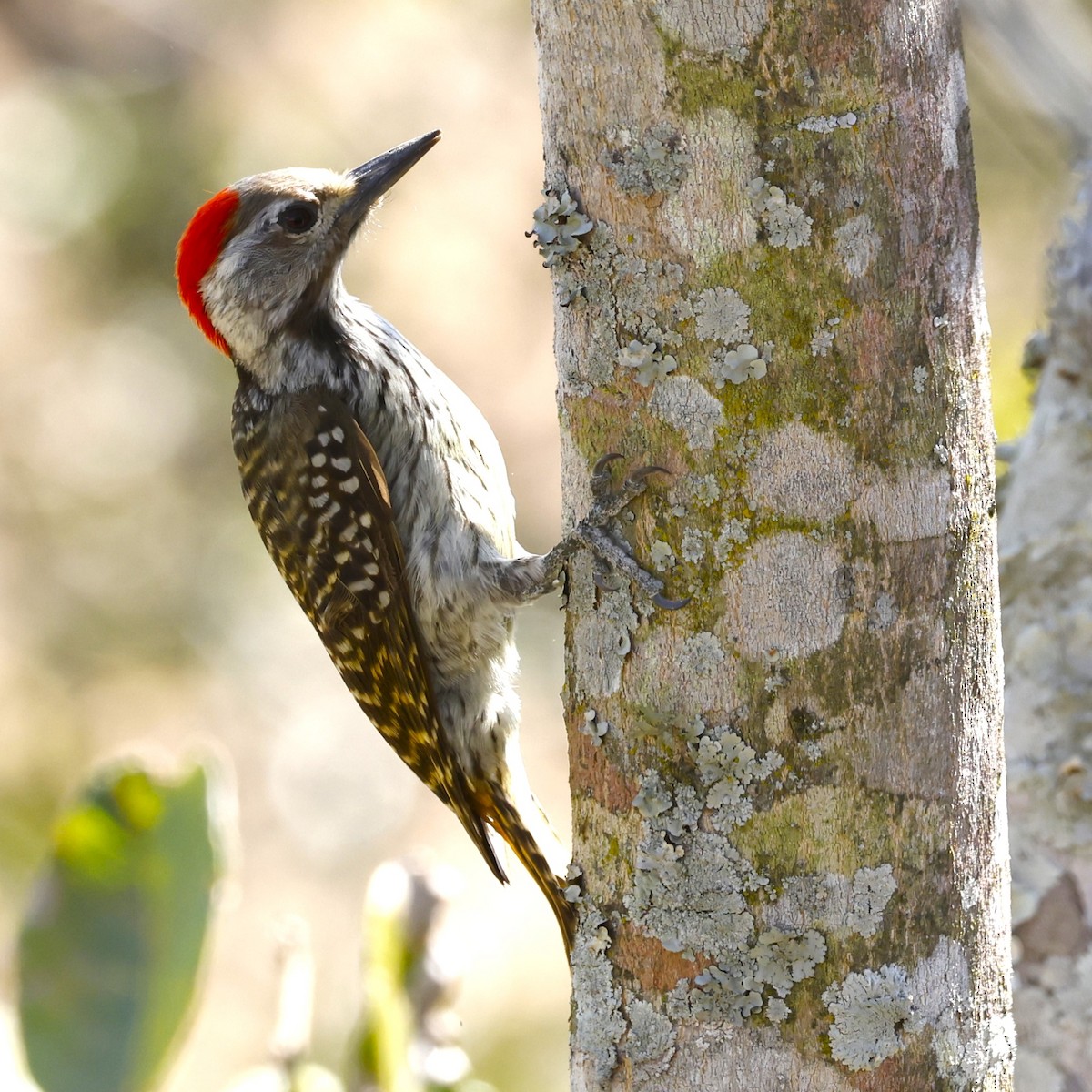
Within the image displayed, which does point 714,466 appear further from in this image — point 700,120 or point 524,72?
point 524,72

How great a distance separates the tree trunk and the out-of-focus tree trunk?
0.78 meters

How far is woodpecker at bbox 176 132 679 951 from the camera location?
9.01ft

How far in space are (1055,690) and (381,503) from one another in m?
1.35

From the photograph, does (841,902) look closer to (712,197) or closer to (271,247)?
(712,197)

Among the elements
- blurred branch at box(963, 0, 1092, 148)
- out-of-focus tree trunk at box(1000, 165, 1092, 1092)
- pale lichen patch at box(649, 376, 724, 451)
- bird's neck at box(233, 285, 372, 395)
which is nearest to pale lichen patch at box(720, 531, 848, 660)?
pale lichen patch at box(649, 376, 724, 451)

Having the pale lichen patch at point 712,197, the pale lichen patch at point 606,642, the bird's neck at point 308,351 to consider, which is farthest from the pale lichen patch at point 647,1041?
the bird's neck at point 308,351

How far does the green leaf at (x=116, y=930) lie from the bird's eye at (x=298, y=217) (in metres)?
1.25

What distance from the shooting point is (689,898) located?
67.4 inches

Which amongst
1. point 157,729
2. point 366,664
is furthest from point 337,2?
point 366,664

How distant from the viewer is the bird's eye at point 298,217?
302 centimetres

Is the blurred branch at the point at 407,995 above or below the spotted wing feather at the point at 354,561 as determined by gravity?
below

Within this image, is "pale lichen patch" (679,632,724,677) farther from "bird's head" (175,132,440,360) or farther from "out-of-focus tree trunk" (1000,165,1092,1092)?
"bird's head" (175,132,440,360)

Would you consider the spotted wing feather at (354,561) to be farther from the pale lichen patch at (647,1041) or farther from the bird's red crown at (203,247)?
the pale lichen patch at (647,1041)

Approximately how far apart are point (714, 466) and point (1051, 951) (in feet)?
4.23
